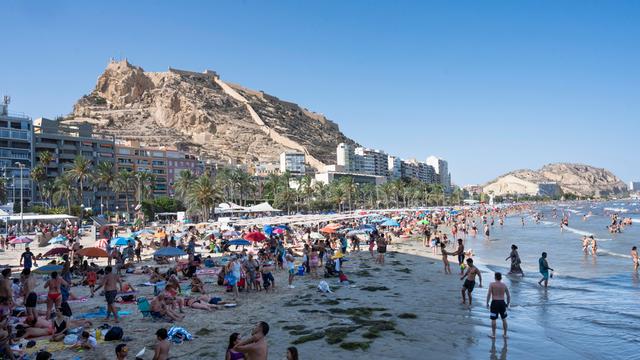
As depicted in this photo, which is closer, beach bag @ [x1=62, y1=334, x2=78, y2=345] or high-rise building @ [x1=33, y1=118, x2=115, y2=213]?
beach bag @ [x1=62, y1=334, x2=78, y2=345]

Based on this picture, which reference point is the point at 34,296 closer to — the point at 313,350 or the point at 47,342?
the point at 47,342

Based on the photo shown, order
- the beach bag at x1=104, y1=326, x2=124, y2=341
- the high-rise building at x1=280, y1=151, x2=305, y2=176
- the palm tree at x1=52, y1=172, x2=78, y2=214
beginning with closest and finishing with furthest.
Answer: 1. the beach bag at x1=104, y1=326, x2=124, y2=341
2. the palm tree at x1=52, y1=172, x2=78, y2=214
3. the high-rise building at x1=280, y1=151, x2=305, y2=176

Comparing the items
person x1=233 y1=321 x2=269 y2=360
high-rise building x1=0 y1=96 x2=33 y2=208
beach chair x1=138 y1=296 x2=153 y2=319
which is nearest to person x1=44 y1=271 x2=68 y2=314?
beach chair x1=138 y1=296 x2=153 y2=319

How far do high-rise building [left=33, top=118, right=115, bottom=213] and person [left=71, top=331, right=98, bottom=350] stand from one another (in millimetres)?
70644

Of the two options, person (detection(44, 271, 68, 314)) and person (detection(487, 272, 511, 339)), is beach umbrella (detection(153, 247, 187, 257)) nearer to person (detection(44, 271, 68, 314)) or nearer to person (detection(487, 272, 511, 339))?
person (detection(44, 271, 68, 314))

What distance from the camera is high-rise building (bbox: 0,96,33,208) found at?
69.3 metres

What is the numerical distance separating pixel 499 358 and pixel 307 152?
149500 mm

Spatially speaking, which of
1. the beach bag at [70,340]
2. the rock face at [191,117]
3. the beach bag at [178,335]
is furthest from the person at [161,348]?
the rock face at [191,117]

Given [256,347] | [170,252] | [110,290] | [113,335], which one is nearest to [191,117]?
[170,252]

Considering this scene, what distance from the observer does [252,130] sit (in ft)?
543

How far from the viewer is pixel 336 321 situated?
465 inches

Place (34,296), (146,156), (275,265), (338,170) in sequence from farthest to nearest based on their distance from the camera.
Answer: (338,170) → (146,156) → (275,265) → (34,296)

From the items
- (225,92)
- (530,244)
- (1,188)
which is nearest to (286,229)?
(530,244)

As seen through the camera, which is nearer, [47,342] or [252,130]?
[47,342]
